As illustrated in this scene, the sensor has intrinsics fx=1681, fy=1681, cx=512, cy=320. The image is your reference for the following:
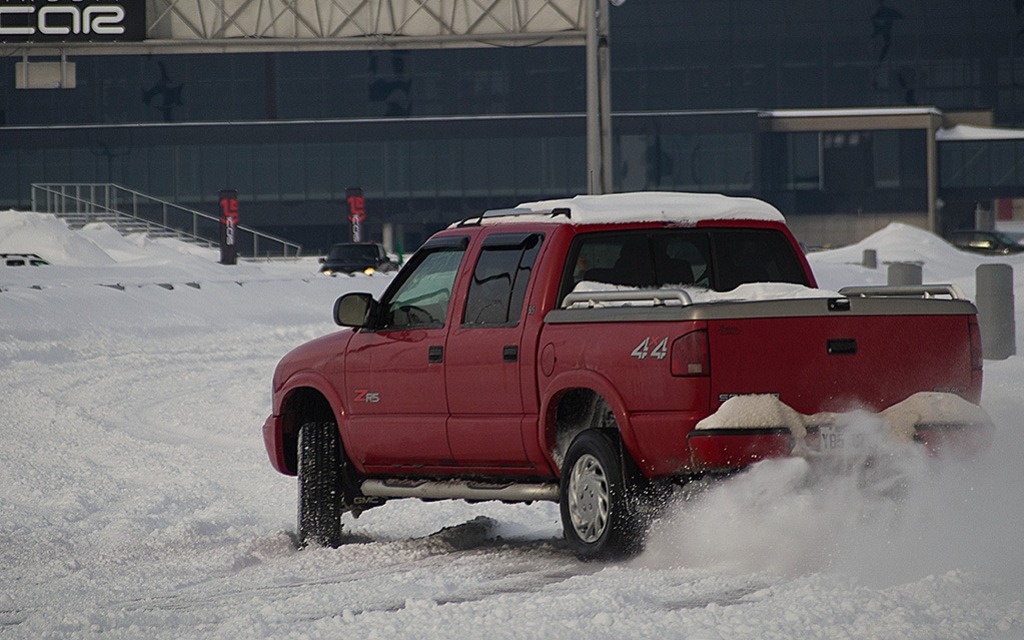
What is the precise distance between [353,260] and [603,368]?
51705mm

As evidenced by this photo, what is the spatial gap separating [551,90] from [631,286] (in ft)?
321

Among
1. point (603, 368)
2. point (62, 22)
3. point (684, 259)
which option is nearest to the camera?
point (603, 368)

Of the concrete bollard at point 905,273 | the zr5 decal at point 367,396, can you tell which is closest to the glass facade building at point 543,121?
the concrete bollard at point 905,273

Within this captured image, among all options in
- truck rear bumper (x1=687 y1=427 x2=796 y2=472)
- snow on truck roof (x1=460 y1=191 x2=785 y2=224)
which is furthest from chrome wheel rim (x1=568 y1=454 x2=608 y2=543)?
snow on truck roof (x1=460 y1=191 x2=785 y2=224)

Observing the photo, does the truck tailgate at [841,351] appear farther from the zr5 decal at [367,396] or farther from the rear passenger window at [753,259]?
the zr5 decal at [367,396]

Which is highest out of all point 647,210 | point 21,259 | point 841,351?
point 21,259

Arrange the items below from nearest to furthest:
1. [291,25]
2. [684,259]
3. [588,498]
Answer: [588,498]
[684,259]
[291,25]

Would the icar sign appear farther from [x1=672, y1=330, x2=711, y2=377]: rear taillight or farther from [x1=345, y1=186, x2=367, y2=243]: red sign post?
[x1=345, y1=186, x2=367, y2=243]: red sign post

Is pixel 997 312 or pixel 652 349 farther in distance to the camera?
pixel 997 312

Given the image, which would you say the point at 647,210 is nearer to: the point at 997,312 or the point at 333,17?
the point at 997,312

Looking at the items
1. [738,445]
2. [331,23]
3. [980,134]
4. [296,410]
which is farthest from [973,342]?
[980,134]

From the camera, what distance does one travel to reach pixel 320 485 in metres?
9.66

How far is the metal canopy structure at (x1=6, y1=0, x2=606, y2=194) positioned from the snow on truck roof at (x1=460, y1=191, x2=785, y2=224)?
2844cm

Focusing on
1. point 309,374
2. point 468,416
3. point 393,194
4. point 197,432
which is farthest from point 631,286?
point 393,194
